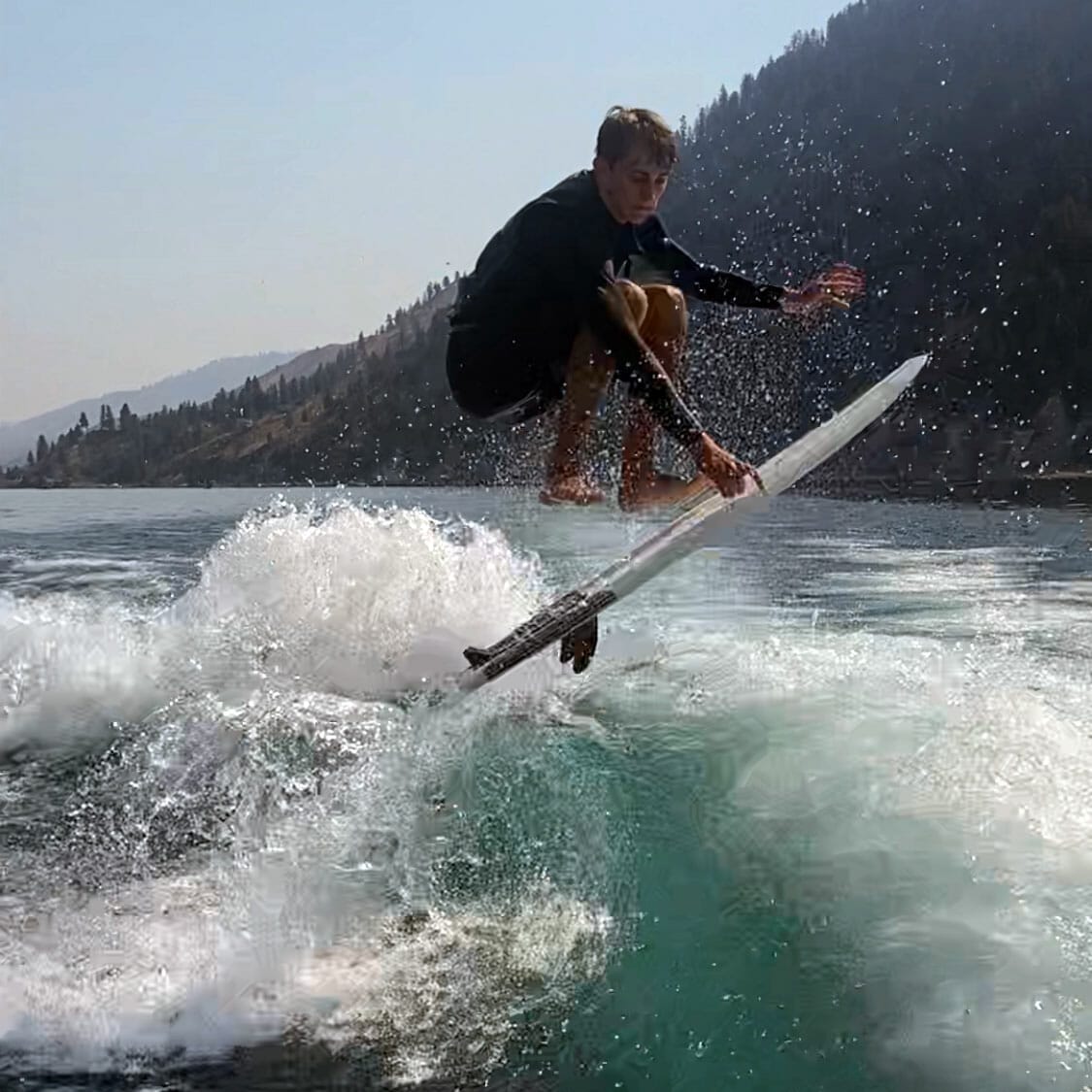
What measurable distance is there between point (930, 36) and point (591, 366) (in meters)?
178

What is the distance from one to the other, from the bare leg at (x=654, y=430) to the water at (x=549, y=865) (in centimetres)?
83

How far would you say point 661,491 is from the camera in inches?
255

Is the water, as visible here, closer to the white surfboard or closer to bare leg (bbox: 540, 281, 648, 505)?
the white surfboard

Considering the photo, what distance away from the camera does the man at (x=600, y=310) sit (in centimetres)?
554

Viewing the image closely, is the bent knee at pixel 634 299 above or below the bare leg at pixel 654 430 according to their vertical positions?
above

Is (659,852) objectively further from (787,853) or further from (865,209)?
(865,209)

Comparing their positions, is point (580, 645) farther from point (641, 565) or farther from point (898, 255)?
point (898, 255)

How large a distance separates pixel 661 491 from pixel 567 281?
1402 millimetres

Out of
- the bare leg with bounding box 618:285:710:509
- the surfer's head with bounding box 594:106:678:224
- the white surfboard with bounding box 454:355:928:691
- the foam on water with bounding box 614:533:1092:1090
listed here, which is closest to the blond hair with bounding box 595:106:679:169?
the surfer's head with bounding box 594:106:678:224

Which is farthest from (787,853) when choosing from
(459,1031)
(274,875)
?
(274,875)

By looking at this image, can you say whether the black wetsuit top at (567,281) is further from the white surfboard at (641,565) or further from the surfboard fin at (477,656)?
the surfboard fin at (477,656)

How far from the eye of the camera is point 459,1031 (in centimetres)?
412

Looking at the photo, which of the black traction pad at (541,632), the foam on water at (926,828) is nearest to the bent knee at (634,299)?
the black traction pad at (541,632)

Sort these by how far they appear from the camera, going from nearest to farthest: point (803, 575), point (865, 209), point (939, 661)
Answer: point (939, 661) → point (803, 575) → point (865, 209)
